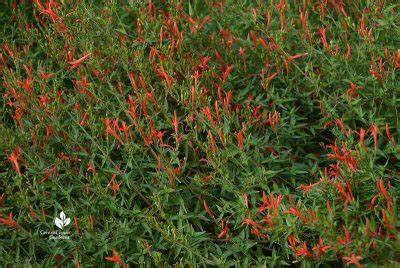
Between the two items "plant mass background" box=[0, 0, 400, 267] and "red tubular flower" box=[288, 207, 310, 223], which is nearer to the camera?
"red tubular flower" box=[288, 207, 310, 223]

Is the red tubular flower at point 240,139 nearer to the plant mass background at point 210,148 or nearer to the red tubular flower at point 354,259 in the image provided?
the plant mass background at point 210,148

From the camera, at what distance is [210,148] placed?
11.2ft

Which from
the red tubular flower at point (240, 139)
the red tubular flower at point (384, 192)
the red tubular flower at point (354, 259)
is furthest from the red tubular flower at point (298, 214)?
the red tubular flower at point (240, 139)

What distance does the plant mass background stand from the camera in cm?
324

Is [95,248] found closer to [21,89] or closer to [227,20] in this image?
[21,89]

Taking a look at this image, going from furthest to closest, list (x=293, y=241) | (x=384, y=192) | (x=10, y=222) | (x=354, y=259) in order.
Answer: (x=10, y=222) → (x=293, y=241) → (x=384, y=192) → (x=354, y=259)

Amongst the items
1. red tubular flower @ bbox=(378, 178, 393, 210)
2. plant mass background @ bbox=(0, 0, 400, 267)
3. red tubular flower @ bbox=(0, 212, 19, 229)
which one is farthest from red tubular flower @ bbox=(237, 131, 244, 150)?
red tubular flower @ bbox=(0, 212, 19, 229)

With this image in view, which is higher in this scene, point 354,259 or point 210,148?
point 210,148

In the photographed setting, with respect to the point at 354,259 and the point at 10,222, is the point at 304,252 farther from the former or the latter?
the point at 10,222

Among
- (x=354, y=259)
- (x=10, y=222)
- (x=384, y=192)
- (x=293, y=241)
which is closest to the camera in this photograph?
(x=354, y=259)

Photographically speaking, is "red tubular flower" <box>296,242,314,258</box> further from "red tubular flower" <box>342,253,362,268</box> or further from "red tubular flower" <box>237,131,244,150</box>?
"red tubular flower" <box>237,131,244,150</box>

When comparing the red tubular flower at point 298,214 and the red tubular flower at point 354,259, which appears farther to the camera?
the red tubular flower at point 298,214

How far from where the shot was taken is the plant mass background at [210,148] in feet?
10.6

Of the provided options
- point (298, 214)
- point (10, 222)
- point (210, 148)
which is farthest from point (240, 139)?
point (10, 222)
